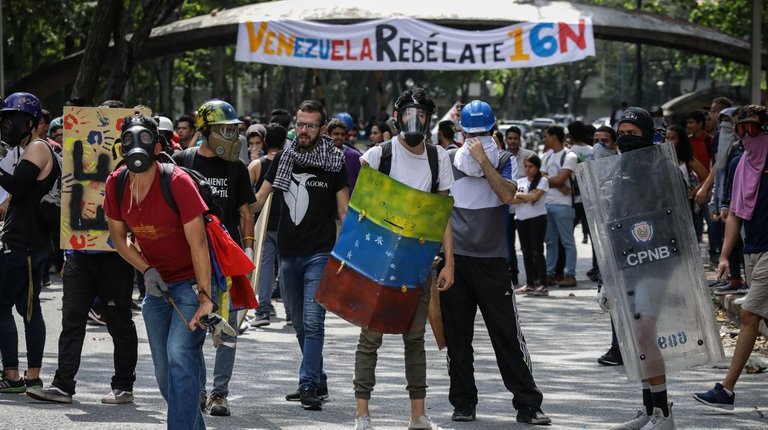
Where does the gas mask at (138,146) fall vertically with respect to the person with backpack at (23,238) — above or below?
above

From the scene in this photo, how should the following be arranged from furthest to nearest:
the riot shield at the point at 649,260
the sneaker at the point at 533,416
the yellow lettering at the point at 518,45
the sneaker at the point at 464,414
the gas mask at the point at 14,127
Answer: the yellow lettering at the point at 518,45 → the gas mask at the point at 14,127 → the sneaker at the point at 464,414 → the sneaker at the point at 533,416 → the riot shield at the point at 649,260

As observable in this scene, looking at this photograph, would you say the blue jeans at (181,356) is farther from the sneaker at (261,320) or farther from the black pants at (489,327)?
the sneaker at (261,320)

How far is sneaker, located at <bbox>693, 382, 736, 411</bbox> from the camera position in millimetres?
8500

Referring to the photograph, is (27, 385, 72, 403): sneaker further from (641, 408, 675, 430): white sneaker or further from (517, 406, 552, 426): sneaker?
(641, 408, 675, 430): white sneaker

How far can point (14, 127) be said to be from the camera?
29.3 ft

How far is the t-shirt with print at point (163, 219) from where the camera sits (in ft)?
20.8

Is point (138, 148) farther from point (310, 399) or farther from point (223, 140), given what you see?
point (310, 399)

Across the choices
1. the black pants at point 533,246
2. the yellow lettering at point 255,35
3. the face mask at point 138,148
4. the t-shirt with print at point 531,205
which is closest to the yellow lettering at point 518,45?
the yellow lettering at point 255,35

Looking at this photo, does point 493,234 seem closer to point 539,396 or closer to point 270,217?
point 539,396

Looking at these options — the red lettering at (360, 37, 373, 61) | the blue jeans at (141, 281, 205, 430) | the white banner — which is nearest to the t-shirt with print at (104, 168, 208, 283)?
the blue jeans at (141, 281, 205, 430)

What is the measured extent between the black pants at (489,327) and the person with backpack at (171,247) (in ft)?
6.74

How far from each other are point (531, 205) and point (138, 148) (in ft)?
33.4

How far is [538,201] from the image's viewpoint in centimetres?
1608

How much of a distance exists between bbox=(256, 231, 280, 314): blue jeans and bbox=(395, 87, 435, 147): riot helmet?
5421mm
